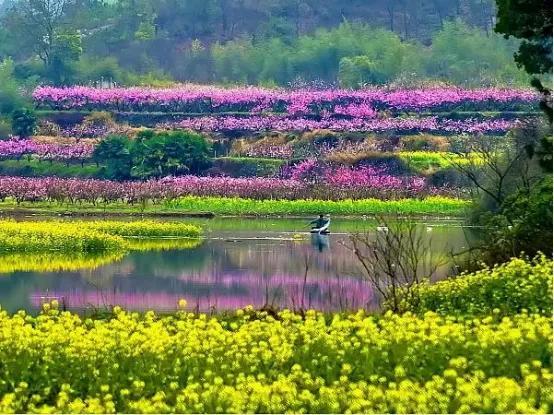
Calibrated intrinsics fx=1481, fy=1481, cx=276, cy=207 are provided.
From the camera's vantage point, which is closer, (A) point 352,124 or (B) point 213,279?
(B) point 213,279

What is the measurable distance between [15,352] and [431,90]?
60.1 metres

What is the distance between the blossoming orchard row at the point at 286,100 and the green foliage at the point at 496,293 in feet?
165

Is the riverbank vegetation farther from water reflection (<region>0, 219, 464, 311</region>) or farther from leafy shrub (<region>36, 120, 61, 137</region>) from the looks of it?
leafy shrub (<region>36, 120, 61, 137</region>)

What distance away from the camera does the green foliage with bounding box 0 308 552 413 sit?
11.6 meters

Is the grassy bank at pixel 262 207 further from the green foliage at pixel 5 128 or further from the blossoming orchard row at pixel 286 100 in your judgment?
the green foliage at pixel 5 128

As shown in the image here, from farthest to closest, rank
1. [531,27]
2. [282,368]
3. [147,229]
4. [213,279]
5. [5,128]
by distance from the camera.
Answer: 1. [5,128]
2. [147,229]
3. [213,279]
4. [531,27]
5. [282,368]

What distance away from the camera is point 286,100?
7312 cm

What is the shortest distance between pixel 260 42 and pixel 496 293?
265ft

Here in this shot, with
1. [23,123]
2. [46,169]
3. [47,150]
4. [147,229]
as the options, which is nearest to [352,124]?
[47,150]

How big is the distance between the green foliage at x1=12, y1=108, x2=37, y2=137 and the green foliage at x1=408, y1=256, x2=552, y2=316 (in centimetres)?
5305

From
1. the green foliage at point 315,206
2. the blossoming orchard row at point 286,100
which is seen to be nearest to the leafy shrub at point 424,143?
the blossoming orchard row at point 286,100

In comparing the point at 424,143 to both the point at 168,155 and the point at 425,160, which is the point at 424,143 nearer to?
the point at 425,160

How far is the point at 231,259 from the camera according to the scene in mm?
31750

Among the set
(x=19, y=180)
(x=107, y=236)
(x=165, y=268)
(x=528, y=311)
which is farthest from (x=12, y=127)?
(x=528, y=311)
